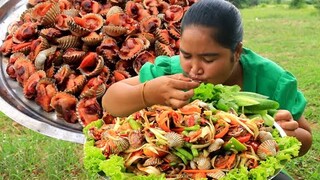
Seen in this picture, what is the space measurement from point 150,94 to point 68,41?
1.66 metres

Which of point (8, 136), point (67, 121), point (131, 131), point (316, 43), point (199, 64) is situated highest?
point (199, 64)

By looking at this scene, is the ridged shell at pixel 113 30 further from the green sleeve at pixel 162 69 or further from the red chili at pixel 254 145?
the red chili at pixel 254 145

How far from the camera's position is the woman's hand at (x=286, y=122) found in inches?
78.3

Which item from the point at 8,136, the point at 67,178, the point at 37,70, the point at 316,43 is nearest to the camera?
the point at 37,70

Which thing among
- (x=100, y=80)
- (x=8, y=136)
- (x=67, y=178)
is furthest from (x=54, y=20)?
(x=8, y=136)

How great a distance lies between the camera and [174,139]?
1.73 metres

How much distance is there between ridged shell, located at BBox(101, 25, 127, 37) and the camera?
3314 mm

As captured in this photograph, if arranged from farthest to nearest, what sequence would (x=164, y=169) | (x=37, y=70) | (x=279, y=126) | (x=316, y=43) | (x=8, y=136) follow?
1. (x=316, y=43)
2. (x=8, y=136)
3. (x=37, y=70)
4. (x=279, y=126)
5. (x=164, y=169)

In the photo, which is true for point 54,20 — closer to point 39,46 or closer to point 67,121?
point 39,46

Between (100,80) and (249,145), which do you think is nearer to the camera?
(249,145)

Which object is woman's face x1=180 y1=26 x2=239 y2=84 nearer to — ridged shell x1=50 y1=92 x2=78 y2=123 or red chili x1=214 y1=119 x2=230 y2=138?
red chili x1=214 y1=119 x2=230 y2=138

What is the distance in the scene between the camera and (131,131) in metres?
1.85

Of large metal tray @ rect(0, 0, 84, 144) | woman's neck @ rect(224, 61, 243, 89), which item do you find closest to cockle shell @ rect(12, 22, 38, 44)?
large metal tray @ rect(0, 0, 84, 144)

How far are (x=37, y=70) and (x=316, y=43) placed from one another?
696cm
